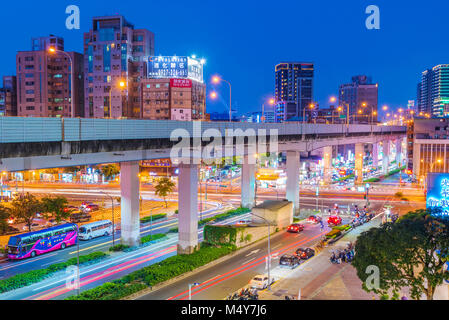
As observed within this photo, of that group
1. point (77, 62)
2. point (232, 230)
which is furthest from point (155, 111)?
point (232, 230)

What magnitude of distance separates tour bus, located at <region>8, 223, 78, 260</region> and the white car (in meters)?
16.0

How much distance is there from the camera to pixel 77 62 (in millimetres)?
116062

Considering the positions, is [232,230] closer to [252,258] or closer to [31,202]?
[252,258]

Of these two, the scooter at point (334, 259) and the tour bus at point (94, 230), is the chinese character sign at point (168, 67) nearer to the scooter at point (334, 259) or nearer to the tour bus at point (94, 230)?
the tour bus at point (94, 230)

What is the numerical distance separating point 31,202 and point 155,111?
53.3 metres

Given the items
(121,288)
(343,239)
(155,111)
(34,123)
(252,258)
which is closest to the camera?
(34,123)

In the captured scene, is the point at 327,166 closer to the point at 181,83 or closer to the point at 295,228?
the point at 181,83

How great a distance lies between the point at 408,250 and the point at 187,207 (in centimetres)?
1886

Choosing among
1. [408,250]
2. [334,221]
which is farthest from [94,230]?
[408,250]

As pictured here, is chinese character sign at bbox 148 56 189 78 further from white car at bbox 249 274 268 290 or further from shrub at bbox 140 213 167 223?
white car at bbox 249 274 268 290

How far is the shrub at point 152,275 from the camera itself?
24478 mm

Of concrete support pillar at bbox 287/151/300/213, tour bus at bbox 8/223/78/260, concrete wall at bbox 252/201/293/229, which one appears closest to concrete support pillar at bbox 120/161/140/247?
tour bus at bbox 8/223/78/260

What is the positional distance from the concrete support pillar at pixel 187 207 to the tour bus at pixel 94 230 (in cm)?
1398

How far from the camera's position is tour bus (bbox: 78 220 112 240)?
43.6 meters
